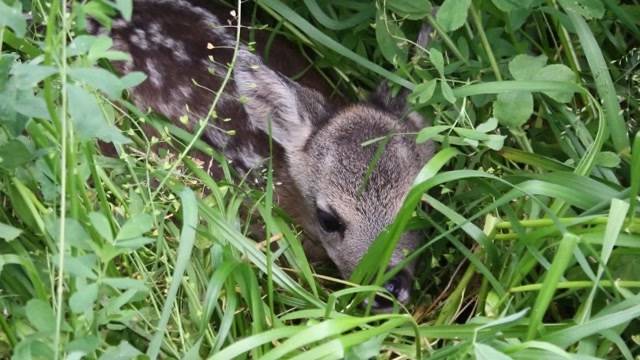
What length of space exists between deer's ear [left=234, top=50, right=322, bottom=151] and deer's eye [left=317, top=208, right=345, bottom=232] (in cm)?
30

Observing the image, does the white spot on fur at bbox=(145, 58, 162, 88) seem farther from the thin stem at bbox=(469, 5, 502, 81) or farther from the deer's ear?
the thin stem at bbox=(469, 5, 502, 81)

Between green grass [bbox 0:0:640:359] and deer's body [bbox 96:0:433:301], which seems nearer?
green grass [bbox 0:0:640:359]

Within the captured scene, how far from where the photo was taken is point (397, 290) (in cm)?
290

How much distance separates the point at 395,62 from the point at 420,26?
1.22ft

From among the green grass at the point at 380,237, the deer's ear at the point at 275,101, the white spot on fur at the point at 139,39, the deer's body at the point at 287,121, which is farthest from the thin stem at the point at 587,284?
the white spot on fur at the point at 139,39

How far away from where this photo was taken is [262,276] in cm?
285

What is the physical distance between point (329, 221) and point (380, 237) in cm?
66

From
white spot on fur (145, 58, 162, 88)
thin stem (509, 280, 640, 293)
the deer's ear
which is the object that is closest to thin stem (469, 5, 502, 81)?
the deer's ear

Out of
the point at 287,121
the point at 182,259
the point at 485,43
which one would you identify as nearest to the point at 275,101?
the point at 287,121

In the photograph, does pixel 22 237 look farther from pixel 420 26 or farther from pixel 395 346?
pixel 420 26

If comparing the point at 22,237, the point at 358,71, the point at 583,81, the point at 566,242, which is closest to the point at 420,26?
the point at 358,71

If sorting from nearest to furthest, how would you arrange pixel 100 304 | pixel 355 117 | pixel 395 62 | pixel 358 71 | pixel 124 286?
1. pixel 124 286
2. pixel 100 304
3. pixel 395 62
4. pixel 355 117
5. pixel 358 71

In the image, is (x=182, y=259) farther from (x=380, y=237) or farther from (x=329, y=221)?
(x=329, y=221)

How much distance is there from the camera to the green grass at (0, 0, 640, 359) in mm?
2096
